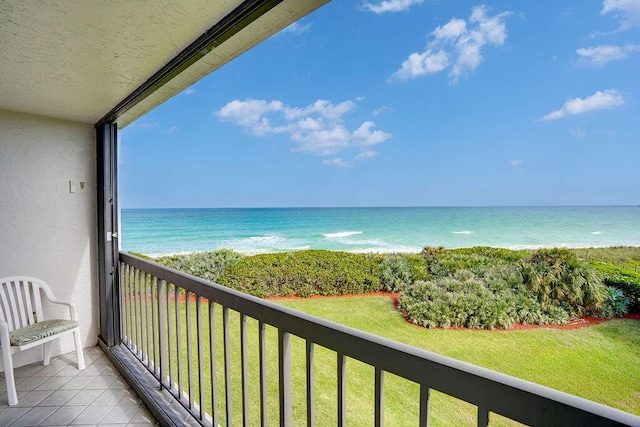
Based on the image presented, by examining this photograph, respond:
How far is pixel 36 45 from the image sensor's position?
157 centimetres

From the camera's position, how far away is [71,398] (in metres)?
2.24

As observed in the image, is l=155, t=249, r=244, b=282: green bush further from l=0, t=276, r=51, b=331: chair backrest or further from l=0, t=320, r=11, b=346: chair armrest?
l=0, t=320, r=11, b=346: chair armrest

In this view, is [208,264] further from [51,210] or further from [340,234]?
[340,234]

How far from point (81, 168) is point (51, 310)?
1.31 meters

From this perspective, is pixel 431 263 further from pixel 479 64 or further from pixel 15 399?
pixel 479 64

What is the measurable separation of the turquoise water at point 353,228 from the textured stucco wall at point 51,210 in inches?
388

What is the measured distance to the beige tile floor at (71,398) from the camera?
2.01 meters

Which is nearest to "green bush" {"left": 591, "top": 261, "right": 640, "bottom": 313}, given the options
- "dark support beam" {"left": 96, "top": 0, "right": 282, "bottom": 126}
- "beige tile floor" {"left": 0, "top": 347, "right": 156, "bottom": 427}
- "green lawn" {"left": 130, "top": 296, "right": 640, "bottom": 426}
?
"green lawn" {"left": 130, "top": 296, "right": 640, "bottom": 426}

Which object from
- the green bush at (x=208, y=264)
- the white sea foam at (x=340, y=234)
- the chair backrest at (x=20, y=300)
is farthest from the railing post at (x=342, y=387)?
the white sea foam at (x=340, y=234)

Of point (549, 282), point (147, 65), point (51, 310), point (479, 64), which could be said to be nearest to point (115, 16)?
point (147, 65)

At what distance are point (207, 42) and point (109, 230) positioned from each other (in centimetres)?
220

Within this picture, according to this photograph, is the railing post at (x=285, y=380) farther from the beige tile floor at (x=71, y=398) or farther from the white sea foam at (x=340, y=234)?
the white sea foam at (x=340, y=234)

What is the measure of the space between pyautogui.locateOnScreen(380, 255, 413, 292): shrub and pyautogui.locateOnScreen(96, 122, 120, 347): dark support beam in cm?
379

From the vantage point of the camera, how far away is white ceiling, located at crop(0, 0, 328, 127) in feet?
4.17
